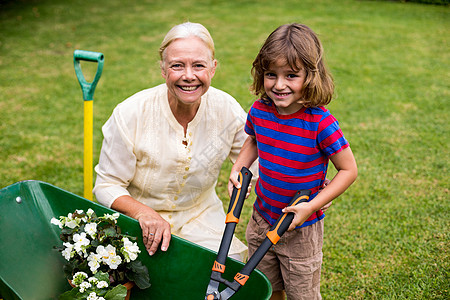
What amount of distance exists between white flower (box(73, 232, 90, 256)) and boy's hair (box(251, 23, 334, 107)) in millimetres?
813

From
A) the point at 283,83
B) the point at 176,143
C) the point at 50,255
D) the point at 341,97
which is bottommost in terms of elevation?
the point at 341,97

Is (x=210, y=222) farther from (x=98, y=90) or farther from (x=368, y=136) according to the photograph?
(x=98, y=90)

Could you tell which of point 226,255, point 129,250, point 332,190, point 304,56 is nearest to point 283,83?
point 304,56

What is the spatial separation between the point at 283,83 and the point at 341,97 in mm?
3467

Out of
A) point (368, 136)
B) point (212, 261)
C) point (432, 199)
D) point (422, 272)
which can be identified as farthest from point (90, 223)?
point (368, 136)

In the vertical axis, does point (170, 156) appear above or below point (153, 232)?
above

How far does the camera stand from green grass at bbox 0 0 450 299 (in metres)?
2.61

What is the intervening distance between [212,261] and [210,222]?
1.85 ft

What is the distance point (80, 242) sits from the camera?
58.6 inches

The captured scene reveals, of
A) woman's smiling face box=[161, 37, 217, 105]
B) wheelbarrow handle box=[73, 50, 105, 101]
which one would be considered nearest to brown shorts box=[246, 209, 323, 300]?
woman's smiling face box=[161, 37, 217, 105]

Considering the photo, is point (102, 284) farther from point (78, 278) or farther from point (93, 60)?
point (93, 60)

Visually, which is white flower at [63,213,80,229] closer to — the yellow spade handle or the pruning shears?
the yellow spade handle

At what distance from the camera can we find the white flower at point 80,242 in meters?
1.48

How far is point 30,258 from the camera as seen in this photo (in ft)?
5.41
